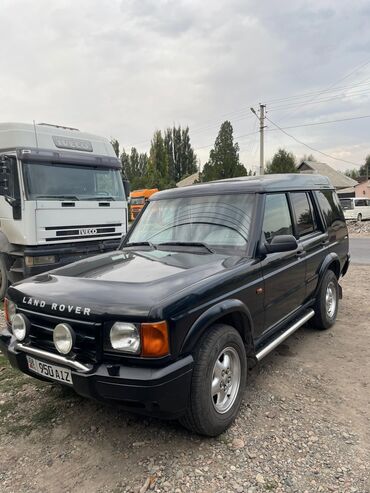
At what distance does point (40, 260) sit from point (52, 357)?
14.3ft

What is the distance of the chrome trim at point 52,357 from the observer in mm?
2574

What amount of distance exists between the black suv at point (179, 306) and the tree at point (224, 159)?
32470mm

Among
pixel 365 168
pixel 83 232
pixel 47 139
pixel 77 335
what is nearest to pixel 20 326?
pixel 77 335

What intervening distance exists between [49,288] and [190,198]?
1.76m

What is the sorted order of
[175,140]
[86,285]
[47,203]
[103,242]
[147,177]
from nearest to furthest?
[86,285] < [47,203] < [103,242] < [147,177] < [175,140]

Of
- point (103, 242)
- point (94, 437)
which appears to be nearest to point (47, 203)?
point (103, 242)

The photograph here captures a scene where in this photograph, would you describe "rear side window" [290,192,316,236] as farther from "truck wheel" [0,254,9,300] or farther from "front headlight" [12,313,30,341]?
"truck wheel" [0,254,9,300]

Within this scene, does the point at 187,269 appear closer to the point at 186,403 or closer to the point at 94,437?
the point at 186,403

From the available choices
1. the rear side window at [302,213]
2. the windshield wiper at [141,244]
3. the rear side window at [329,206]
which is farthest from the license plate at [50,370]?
the rear side window at [329,206]

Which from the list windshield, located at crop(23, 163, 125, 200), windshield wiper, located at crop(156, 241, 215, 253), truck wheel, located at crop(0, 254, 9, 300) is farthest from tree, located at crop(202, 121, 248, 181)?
windshield wiper, located at crop(156, 241, 215, 253)

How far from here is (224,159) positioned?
37.9m

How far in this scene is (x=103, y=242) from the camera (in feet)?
26.0

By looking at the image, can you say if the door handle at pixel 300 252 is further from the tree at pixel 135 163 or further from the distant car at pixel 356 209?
the tree at pixel 135 163

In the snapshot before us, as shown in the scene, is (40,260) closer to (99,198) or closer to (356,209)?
(99,198)
